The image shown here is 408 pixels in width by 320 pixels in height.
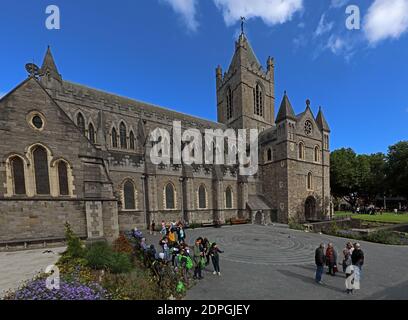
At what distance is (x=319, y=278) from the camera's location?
25.9 feet

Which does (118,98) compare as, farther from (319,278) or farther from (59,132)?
(319,278)

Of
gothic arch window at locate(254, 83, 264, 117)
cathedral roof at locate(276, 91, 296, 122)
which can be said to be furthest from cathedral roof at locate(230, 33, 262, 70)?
cathedral roof at locate(276, 91, 296, 122)

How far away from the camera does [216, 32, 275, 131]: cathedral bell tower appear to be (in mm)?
36616

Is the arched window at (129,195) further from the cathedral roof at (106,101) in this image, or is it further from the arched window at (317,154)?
the arched window at (317,154)

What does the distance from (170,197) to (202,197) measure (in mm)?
4326

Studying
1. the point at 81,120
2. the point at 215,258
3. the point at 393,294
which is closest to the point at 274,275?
the point at 215,258

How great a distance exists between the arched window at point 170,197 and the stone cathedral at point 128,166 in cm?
12

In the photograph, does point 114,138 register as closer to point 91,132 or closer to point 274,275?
point 91,132

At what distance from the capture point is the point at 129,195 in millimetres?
20016

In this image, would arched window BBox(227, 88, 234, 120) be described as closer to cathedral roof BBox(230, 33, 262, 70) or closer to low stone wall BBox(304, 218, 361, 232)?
cathedral roof BBox(230, 33, 262, 70)

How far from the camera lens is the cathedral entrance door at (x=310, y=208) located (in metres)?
29.6

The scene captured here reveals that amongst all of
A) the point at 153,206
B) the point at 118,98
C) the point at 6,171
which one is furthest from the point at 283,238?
the point at 118,98

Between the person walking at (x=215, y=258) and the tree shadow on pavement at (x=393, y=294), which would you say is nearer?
the tree shadow on pavement at (x=393, y=294)

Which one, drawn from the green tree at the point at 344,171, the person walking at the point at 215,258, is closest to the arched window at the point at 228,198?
the person walking at the point at 215,258
